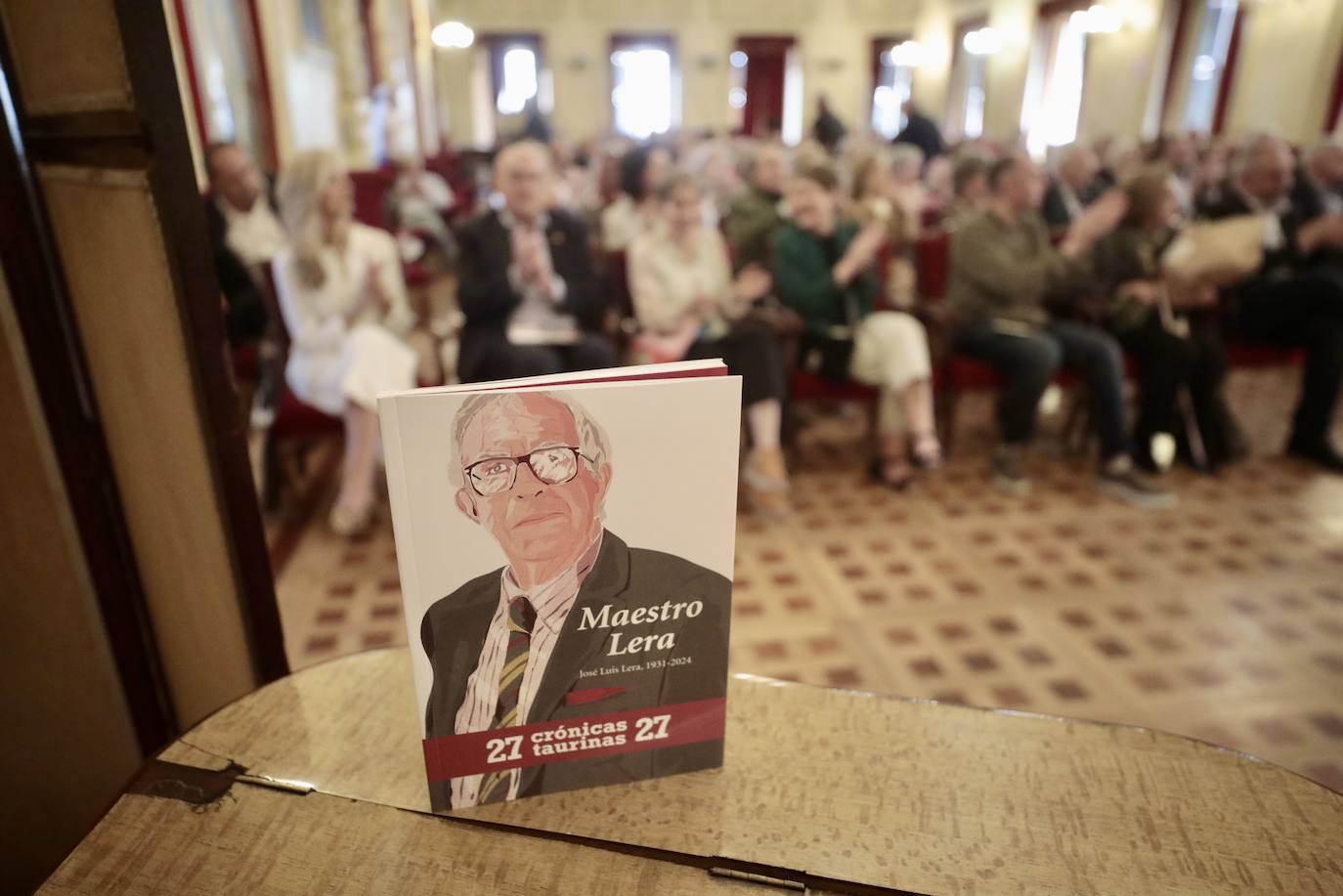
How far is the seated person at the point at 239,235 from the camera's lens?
3195 millimetres

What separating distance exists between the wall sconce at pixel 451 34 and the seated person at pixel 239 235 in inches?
505

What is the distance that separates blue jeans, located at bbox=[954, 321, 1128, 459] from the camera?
132 inches

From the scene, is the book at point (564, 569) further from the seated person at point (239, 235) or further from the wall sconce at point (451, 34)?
the wall sconce at point (451, 34)

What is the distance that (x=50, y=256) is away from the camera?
0.95 m

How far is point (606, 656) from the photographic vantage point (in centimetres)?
71

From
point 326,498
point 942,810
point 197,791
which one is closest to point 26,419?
point 197,791

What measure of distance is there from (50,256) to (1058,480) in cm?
355

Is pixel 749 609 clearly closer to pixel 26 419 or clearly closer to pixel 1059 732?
pixel 1059 732

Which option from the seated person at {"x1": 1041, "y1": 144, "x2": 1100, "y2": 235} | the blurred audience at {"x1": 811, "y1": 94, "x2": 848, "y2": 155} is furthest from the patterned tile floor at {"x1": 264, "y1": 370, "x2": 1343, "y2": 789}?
the blurred audience at {"x1": 811, "y1": 94, "x2": 848, "y2": 155}

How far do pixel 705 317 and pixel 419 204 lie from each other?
407 cm

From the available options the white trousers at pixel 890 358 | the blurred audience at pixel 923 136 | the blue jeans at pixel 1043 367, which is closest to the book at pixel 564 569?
the white trousers at pixel 890 358

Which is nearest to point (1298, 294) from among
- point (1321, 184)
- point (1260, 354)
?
point (1260, 354)

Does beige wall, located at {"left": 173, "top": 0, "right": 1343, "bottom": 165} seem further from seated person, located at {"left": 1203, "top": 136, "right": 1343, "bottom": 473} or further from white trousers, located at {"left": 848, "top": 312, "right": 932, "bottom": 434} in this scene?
white trousers, located at {"left": 848, "top": 312, "right": 932, "bottom": 434}

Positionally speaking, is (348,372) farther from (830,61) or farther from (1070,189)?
(830,61)
